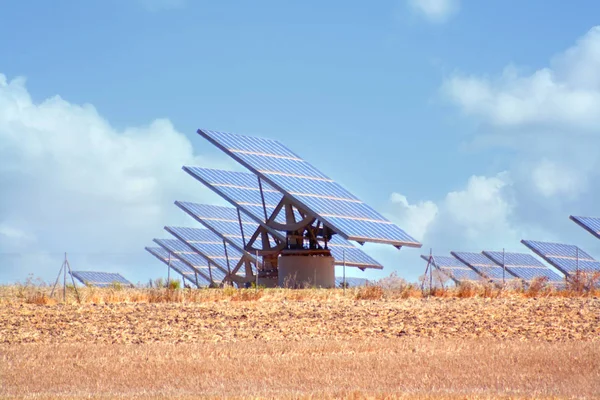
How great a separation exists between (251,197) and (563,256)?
15.6 metres

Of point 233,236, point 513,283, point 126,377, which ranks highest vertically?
point 233,236

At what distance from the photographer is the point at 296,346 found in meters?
14.5

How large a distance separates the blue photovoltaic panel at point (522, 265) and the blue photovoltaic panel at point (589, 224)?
5.89 meters

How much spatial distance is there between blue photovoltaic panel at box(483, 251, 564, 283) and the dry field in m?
22.2

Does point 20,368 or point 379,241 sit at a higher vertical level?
point 379,241

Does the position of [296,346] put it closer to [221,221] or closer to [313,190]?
[313,190]

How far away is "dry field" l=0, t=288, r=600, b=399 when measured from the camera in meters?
11.0

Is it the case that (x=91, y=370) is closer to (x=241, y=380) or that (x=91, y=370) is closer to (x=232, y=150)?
(x=241, y=380)

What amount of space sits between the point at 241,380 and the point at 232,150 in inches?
714

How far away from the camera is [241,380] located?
11477 mm

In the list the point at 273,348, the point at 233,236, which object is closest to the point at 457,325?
the point at 273,348

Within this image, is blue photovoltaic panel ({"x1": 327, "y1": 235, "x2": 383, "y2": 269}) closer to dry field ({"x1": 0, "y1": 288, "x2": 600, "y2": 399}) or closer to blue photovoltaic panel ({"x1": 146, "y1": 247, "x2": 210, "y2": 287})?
dry field ({"x1": 0, "y1": 288, "x2": 600, "y2": 399})

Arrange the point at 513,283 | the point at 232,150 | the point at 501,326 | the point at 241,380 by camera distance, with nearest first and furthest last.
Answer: the point at 241,380 → the point at 501,326 → the point at 513,283 → the point at 232,150

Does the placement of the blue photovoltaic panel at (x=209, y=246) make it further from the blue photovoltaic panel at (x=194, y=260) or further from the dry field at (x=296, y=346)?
the dry field at (x=296, y=346)
